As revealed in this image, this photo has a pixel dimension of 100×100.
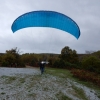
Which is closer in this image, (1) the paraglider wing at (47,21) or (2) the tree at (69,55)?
(1) the paraglider wing at (47,21)

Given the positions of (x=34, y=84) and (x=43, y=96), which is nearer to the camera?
(x=43, y=96)

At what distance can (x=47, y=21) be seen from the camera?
1412 centimetres

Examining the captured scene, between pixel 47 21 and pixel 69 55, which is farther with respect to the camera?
pixel 69 55

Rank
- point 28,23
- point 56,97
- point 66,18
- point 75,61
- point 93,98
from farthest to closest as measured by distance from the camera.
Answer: point 75,61 < point 28,23 < point 66,18 < point 93,98 < point 56,97

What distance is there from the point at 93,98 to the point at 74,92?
3.98ft

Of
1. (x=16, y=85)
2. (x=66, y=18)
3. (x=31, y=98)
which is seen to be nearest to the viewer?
(x=31, y=98)

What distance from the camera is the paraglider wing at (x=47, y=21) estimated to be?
13.4m

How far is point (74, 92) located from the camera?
36.6 feet

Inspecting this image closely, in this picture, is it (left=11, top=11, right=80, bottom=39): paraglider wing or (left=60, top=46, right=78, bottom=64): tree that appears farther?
(left=60, top=46, right=78, bottom=64): tree

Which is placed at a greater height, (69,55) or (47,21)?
(47,21)

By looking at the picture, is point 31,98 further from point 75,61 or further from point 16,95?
point 75,61

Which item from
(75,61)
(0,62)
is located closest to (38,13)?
(0,62)

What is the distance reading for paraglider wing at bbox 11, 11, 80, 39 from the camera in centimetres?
1339

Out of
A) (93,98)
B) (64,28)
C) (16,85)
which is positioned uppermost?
(64,28)
